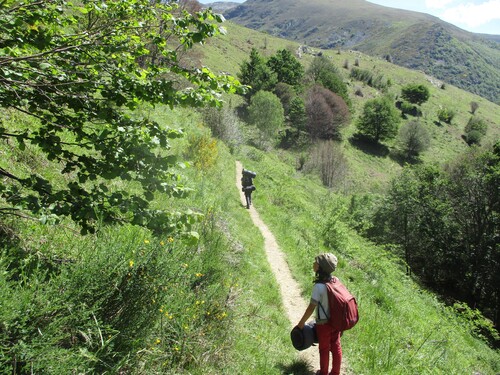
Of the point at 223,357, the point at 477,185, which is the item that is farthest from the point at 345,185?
the point at 223,357

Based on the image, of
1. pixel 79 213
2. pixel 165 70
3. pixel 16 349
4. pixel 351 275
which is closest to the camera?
pixel 16 349

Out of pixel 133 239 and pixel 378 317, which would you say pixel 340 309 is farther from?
pixel 378 317

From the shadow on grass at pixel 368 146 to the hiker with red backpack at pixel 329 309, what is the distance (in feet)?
195

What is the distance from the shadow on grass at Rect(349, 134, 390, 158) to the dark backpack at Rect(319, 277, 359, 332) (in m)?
59.6

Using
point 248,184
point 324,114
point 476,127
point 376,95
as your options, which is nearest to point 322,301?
point 248,184

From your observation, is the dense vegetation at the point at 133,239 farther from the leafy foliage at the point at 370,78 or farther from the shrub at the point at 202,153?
the leafy foliage at the point at 370,78

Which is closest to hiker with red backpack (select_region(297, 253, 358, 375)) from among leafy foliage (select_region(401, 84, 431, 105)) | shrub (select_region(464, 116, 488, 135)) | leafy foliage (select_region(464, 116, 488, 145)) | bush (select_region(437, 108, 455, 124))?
leafy foliage (select_region(464, 116, 488, 145))

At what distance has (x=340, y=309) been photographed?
4.40 meters

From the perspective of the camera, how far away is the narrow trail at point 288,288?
231 inches

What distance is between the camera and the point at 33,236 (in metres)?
4.52

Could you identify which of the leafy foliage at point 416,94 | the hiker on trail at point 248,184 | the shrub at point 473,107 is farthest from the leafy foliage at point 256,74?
the shrub at point 473,107

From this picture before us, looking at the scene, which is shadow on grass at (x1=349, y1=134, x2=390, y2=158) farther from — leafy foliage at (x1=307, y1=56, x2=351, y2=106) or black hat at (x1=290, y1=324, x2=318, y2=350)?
black hat at (x1=290, y1=324, x2=318, y2=350)

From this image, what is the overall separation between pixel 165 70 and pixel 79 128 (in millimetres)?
1133

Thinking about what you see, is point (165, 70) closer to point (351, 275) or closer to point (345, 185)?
→ point (351, 275)
